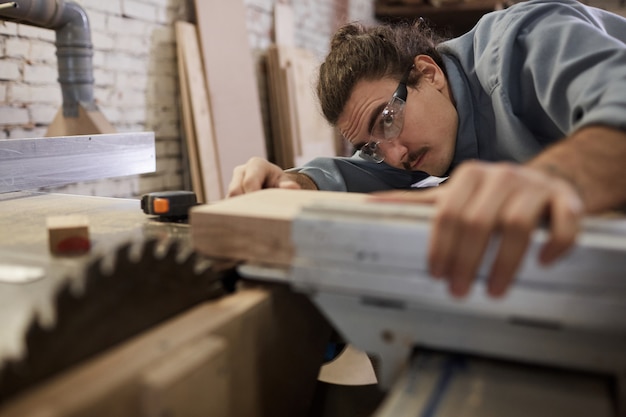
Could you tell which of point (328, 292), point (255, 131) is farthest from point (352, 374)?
point (255, 131)

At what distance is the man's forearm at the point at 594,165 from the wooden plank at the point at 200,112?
8.60 feet

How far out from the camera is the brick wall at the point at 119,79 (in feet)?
7.63

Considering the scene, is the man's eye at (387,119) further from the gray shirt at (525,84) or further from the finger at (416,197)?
the finger at (416,197)

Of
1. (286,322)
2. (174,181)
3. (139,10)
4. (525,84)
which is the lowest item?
(286,322)

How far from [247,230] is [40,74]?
212 cm

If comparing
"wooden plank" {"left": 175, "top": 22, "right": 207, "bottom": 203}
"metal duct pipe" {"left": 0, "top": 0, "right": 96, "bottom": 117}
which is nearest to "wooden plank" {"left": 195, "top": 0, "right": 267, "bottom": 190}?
"wooden plank" {"left": 175, "top": 22, "right": 207, "bottom": 203}

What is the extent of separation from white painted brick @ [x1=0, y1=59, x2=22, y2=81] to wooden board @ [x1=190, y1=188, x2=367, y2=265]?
1937 mm

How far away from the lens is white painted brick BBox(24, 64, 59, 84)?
2.37 m

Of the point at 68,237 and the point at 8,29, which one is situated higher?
the point at 8,29

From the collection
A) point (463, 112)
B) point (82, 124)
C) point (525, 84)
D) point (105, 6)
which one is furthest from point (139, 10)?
point (525, 84)

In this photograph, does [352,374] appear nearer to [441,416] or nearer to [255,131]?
[441,416]

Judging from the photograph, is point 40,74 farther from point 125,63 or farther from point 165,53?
point 165,53

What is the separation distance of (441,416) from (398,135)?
3.38 ft

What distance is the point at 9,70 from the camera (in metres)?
2.30
